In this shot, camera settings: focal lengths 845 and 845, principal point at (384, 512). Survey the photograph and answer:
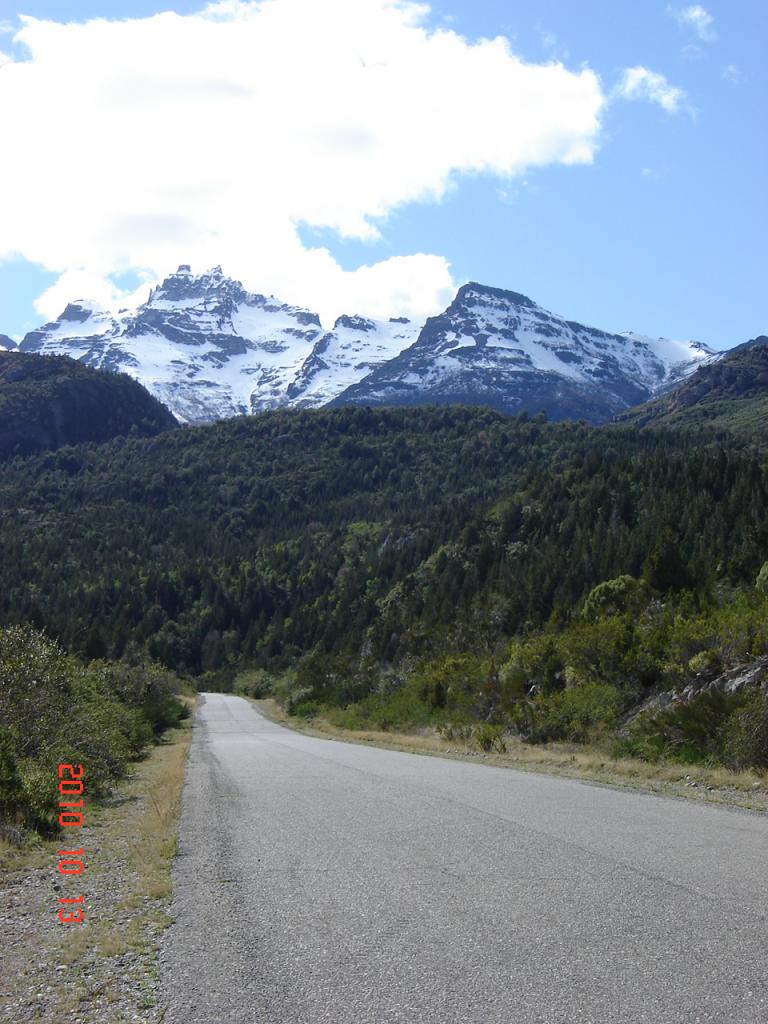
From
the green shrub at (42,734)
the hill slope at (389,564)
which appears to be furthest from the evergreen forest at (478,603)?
the green shrub at (42,734)

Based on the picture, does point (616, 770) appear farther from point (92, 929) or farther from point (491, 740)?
point (92, 929)

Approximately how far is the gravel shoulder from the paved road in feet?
0.87

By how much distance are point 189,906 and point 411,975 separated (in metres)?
3.26

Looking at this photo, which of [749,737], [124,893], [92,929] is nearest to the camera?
[92,929]

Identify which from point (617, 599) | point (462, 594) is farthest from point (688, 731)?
point (462, 594)

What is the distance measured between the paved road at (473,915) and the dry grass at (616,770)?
186 cm

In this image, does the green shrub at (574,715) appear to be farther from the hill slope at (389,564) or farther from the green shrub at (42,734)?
the hill slope at (389,564)

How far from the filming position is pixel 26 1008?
19.7ft

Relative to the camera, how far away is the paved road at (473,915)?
5.67 m

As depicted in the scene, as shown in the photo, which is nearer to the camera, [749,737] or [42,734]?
[749,737]

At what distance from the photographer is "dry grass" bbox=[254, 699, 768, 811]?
50.9 ft

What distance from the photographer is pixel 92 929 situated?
7.97 metres

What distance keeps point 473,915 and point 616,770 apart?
13.6 meters

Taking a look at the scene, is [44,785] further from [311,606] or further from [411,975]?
[311,606]
